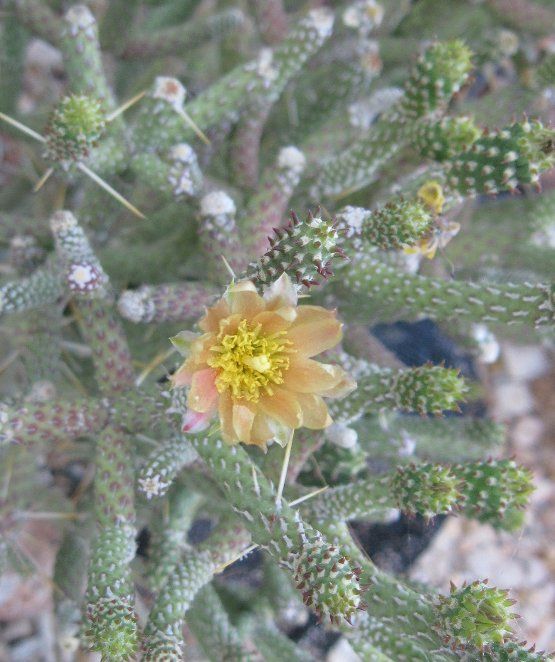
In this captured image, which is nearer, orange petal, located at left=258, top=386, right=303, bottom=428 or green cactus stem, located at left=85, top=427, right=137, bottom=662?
orange petal, located at left=258, top=386, right=303, bottom=428

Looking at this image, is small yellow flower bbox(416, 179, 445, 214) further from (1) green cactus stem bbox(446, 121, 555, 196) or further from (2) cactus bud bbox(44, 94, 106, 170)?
(2) cactus bud bbox(44, 94, 106, 170)

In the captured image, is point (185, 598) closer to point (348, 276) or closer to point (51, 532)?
point (348, 276)

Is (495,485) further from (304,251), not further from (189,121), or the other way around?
(189,121)

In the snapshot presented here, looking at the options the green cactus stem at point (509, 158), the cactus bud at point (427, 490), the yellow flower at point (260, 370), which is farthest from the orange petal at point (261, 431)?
the green cactus stem at point (509, 158)

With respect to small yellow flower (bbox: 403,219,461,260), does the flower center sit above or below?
above

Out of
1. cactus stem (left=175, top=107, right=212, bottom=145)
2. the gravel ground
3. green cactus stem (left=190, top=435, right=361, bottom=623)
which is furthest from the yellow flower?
the gravel ground
